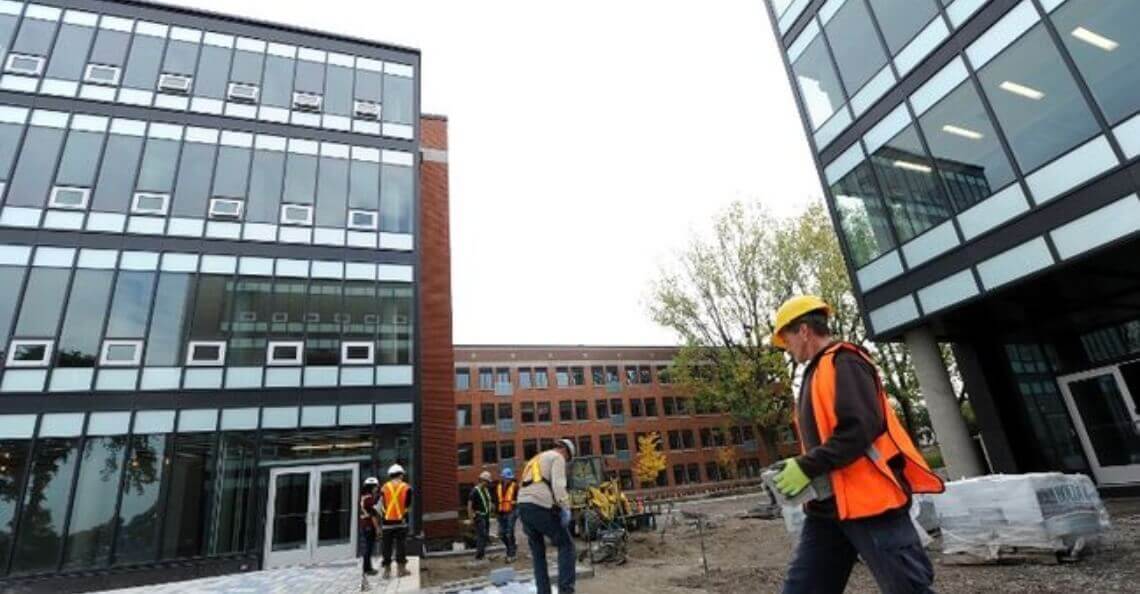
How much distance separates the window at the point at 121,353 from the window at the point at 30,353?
115cm

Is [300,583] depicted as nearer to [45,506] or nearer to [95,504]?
[95,504]

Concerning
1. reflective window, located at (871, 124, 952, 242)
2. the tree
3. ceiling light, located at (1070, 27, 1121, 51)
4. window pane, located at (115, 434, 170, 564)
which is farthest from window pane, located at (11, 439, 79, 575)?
the tree

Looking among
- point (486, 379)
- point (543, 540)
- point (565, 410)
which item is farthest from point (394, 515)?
point (565, 410)

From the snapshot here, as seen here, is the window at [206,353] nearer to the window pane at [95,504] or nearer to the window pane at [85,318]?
the window pane at [85,318]

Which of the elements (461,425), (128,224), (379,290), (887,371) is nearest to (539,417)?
(461,425)

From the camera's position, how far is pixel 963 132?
11133mm

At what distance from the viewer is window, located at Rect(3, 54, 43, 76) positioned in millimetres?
16484

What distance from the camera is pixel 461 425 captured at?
45.5m

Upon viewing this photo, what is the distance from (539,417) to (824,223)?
28.7 metres

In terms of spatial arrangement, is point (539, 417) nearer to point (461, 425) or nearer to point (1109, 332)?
point (461, 425)

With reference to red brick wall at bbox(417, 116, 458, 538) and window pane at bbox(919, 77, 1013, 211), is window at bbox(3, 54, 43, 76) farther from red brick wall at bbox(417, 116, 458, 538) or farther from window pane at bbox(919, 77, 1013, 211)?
window pane at bbox(919, 77, 1013, 211)

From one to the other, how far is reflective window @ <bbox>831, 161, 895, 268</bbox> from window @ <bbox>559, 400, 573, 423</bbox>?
3676cm

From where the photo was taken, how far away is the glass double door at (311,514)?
14297mm

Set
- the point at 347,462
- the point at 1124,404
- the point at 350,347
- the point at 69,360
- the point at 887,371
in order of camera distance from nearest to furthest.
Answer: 1. the point at 1124,404
2. the point at 69,360
3. the point at 347,462
4. the point at 350,347
5. the point at 887,371
